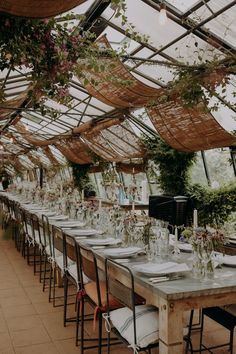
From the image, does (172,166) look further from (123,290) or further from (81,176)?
(81,176)

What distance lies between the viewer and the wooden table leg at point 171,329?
2268mm

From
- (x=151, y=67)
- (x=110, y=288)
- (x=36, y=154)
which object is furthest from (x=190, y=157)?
(x=36, y=154)

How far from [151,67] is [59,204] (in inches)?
115

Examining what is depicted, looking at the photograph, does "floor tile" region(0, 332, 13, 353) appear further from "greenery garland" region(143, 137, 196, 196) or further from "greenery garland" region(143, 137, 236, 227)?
"greenery garland" region(143, 137, 196, 196)

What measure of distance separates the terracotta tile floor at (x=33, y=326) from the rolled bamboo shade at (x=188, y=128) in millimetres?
2490

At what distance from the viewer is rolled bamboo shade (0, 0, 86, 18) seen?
4.83ft

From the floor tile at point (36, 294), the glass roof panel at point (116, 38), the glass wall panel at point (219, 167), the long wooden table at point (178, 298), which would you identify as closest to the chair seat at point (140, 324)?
the long wooden table at point (178, 298)

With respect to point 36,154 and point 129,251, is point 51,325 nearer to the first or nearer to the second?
point 129,251

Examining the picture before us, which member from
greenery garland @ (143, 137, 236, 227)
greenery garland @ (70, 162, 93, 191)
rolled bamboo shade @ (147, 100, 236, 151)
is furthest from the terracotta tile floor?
greenery garland @ (70, 162, 93, 191)

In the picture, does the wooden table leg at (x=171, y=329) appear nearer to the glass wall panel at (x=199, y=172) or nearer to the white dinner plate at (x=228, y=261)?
the white dinner plate at (x=228, y=261)

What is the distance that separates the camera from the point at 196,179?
7574 millimetres

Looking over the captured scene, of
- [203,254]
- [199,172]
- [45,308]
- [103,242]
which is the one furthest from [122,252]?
[199,172]

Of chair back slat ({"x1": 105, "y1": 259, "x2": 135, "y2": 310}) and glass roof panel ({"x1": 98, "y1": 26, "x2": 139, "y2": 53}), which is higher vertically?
glass roof panel ({"x1": 98, "y1": 26, "x2": 139, "y2": 53})

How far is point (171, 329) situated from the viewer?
7.47 ft
